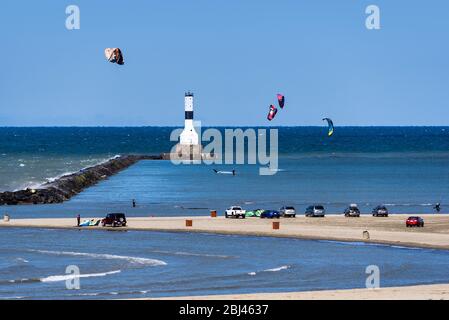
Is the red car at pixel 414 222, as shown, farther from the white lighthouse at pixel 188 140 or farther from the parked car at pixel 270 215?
the white lighthouse at pixel 188 140

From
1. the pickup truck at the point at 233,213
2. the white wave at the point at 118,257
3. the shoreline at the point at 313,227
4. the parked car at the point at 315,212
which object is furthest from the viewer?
the parked car at the point at 315,212

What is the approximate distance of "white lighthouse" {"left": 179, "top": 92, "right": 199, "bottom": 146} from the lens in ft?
514

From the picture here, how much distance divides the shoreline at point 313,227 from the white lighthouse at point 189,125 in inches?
3044

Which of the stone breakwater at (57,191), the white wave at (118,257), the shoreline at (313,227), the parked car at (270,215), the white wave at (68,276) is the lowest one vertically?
the white wave at (68,276)

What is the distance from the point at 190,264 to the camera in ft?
173

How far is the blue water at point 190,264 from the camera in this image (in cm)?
4472

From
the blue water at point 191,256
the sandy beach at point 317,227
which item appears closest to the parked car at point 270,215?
the sandy beach at point 317,227

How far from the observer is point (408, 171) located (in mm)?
162000

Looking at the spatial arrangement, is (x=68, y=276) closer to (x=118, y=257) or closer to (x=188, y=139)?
(x=118, y=257)

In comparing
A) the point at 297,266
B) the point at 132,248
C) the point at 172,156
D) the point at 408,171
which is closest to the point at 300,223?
the point at 132,248

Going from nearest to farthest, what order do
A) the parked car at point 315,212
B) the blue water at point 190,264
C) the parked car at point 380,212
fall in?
the blue water at point 190,264
the parked car at point 380,212
the parked car at point 315,212

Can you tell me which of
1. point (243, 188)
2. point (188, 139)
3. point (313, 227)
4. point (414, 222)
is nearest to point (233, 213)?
point (313, 227)

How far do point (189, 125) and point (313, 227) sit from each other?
3559 inches

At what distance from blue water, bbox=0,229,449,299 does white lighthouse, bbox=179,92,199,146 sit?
89345 mm
